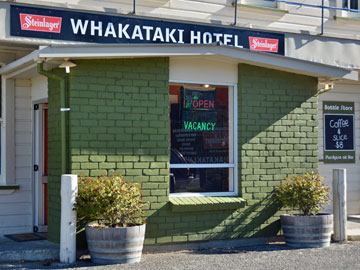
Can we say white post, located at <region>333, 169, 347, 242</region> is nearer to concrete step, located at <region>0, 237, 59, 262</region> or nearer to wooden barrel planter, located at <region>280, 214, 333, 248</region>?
wooden barrel planter, located at <region>280, 214, 333, 248</region>

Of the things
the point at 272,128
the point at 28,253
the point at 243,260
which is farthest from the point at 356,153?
the point at 28,253


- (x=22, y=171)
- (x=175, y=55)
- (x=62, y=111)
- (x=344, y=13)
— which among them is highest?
(x=344, y=13)

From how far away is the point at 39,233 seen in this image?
31.8 ft

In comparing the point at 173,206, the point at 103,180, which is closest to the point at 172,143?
the point at 173,206

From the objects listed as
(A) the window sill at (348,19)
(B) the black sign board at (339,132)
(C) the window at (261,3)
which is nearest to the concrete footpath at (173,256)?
(B) the black sign board at (339,132)

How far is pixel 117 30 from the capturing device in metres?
9.92

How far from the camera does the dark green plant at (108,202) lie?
25.3ft

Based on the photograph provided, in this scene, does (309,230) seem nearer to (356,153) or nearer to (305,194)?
(305,194)

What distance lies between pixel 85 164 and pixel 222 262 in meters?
2.30

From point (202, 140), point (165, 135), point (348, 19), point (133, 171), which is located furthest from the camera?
point (348, 19)

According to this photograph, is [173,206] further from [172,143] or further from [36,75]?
[36,75]

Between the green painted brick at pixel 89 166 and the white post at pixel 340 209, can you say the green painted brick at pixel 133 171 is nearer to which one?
the green painted brick at pixel 89 166

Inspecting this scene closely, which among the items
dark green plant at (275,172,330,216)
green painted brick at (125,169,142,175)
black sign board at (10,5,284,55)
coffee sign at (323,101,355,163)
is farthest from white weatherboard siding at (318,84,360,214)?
green painted brick at (125,169,142,175)

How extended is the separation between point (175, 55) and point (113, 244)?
2845 millimetres
